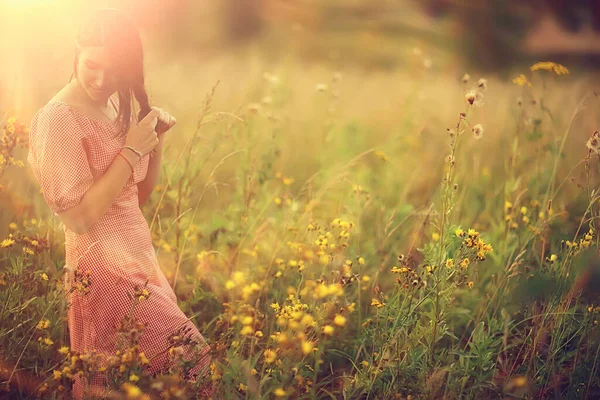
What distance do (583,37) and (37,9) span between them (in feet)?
19.0

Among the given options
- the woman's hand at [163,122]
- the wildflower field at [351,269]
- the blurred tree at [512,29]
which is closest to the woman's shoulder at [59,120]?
the woman's hand at [163,122]

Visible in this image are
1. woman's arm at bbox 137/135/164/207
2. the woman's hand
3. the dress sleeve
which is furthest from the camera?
woman's arm at bbox 137/135/164/207

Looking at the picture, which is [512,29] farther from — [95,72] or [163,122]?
[95,72]

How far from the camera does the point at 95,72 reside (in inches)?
66.2

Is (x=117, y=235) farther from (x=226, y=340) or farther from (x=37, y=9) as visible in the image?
(x=37, y=9)

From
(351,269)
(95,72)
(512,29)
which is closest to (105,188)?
(95,72)

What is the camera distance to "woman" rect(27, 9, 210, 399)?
5.41ft

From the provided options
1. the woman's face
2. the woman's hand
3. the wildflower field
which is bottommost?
the wildflower field

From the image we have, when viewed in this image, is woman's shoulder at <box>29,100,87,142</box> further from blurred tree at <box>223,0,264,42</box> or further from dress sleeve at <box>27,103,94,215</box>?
blurred tree at <box>223,0,264,42</box>

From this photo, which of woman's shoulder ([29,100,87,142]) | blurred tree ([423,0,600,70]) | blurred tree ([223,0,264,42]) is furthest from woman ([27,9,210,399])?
blurred tree ([223,0,264,42])

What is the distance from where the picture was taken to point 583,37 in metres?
6.11

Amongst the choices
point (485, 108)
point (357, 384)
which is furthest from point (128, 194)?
point (485, 108)

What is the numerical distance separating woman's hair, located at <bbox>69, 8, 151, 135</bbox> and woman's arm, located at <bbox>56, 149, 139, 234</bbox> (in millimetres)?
184

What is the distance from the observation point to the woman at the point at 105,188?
165 centimetres
